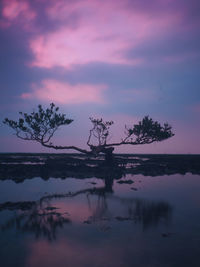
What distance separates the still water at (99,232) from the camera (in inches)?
331

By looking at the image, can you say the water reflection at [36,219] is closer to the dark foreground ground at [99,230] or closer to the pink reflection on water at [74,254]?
the dark foreground ground at [99,230]

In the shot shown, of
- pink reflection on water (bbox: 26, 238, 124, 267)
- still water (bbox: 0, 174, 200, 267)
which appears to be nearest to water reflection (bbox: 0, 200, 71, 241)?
still water (bbox: 0, 174, 200, 267)

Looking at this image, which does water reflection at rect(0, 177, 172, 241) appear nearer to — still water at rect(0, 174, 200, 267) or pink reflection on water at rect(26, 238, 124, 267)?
still water at rect(0, 174, 200, 267)

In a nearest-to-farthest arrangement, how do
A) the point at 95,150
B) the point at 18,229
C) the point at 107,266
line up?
the point at 107,266
the point at 18,229
the point at 95,150

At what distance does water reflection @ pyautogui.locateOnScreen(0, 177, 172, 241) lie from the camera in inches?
465

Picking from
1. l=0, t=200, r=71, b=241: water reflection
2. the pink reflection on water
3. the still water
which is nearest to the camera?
the pink reflection on water

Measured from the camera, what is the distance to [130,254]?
875cm

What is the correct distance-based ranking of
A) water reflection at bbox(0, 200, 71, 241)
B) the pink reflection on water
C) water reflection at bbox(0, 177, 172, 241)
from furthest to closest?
water reflection at bbox(0, 177, 172, 241) < water reflection at bbox(0, 200, 71, 241) < the pink reflection on water

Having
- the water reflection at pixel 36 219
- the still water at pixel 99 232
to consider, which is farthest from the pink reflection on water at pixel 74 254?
the water reflection at pixel 36 219

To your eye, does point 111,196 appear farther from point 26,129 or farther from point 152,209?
point 26,129

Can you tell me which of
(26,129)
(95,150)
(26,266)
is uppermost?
(26,129)

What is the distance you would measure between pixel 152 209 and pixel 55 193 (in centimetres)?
972

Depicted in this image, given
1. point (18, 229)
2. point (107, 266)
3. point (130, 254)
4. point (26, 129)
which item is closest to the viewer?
point (107, 266)

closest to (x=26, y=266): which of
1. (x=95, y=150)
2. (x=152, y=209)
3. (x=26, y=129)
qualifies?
(x=152, y=209)
